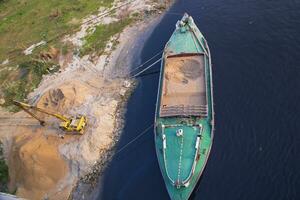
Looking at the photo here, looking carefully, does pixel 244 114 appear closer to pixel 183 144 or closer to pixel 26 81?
pixel 183 144

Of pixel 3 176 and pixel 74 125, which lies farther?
pixel 74 125

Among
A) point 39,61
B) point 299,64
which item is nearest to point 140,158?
point 299,64

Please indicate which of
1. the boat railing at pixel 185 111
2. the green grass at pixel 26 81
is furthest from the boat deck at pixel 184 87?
the green grass at pixel 26 81

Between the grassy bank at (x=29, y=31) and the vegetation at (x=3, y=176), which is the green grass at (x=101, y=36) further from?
the vegetation at (x=3, y=176)

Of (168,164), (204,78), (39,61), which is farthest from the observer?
(39,61)

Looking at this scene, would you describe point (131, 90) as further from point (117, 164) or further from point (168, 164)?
point (168, 164)

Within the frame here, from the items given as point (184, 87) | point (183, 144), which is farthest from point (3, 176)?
point (184, 87)

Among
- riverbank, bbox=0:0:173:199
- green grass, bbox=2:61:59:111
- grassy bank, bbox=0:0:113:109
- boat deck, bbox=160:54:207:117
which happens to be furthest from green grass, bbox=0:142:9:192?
boat deck, bbox=160:54:207:117
